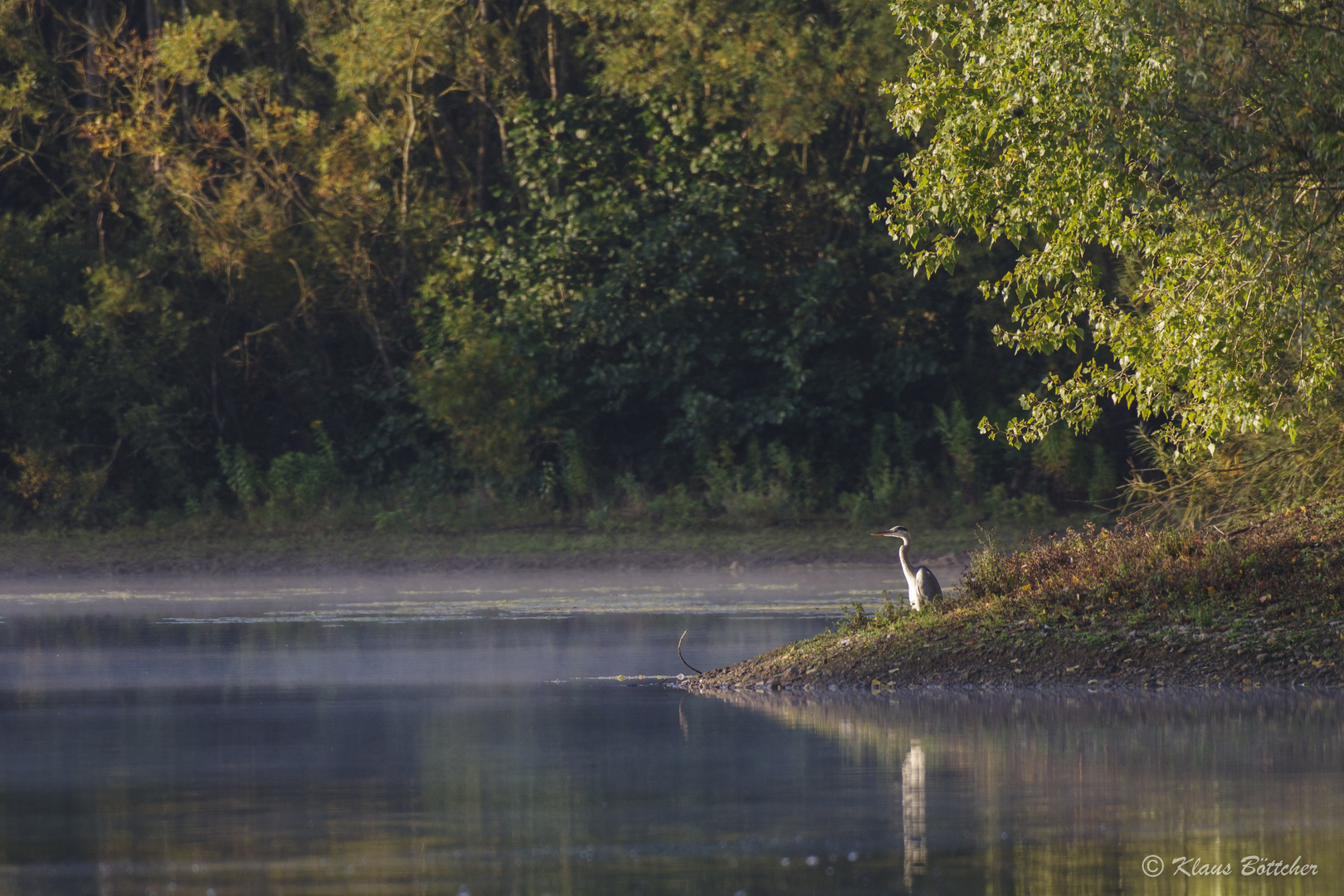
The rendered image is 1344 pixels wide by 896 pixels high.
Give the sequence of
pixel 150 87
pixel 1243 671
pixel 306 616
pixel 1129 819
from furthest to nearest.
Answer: pixel 150 87 → pixel 306 616 → pixel 1243 671 → pixel 1129 819

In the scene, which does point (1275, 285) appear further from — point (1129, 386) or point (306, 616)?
point (306, 616)

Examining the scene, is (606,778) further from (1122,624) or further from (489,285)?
(489,285)

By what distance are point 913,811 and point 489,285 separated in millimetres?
24113

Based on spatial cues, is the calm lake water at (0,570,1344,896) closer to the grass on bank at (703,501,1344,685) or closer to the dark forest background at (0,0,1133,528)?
the grass on bank at (703,501,1344,685)

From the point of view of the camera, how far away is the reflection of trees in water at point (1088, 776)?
7988 mm

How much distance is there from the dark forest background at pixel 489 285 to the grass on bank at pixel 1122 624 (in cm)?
1364

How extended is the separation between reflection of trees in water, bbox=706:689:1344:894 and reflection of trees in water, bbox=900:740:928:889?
0.7 inches

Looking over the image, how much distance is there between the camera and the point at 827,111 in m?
29.8

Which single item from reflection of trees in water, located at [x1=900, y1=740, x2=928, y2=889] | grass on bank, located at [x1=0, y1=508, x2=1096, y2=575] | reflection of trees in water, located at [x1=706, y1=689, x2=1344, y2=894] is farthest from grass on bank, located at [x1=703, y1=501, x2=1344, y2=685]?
grass on bank, located at [x1=0, y1=508, x2=1096, y2=575]

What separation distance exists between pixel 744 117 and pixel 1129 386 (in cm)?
1732

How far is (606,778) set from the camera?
10.3 metres

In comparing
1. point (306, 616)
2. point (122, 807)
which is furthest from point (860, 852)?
point (306, 616)

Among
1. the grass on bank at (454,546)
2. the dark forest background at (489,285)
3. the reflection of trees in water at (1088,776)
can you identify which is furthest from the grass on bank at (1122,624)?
the dark forest background at (489,285)

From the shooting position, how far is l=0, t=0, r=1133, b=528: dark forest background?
30219mm
